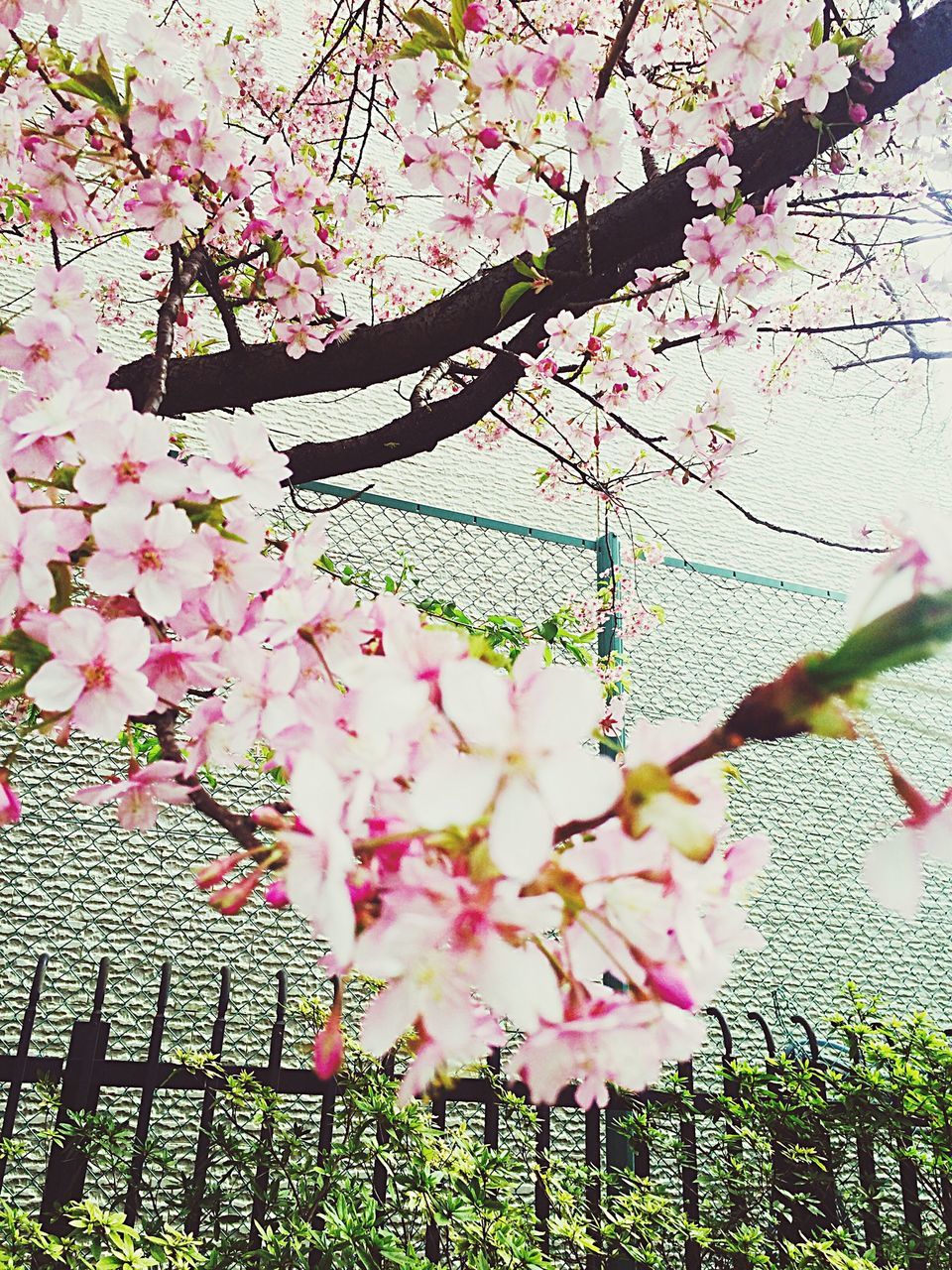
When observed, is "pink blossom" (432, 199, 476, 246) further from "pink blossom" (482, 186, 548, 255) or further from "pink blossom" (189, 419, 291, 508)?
"pink blossom" (189, 419, 291, 508)

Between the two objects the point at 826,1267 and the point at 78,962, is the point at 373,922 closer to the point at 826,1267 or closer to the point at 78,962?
the point at 826,1267

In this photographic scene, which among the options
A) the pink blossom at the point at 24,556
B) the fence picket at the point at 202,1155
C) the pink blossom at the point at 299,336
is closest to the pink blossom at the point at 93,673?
the pink blossom at the point at 24,556

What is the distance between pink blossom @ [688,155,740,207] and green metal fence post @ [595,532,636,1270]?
75cm

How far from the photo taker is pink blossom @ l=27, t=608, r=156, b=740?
0.41 metres

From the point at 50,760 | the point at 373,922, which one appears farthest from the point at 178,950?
the point at 373,922

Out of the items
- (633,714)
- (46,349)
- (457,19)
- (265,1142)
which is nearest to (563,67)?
(457,19)

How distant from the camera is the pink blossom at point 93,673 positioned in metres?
0.41

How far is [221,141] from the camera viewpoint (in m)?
1.10

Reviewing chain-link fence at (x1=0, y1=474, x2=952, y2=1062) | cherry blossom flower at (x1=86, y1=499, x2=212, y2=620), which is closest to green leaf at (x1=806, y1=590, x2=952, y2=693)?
cherry blossom flower at (x1=86, y1=499, x2=212, y2=620)

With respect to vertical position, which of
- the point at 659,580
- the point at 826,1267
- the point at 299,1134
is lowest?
the point at 826,1267

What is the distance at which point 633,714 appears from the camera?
13.6 feet

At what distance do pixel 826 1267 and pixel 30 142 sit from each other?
1934mm

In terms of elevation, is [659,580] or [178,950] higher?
[659,580]

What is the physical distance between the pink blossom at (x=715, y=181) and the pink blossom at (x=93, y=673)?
43.0 inches
